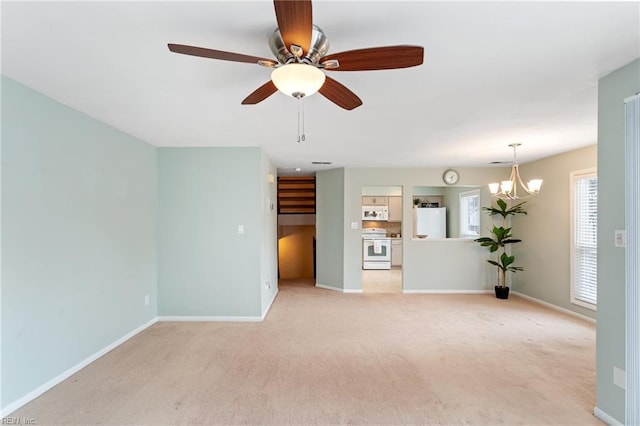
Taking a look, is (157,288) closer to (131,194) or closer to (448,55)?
(131,194)

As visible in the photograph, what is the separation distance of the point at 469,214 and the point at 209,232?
5960mm

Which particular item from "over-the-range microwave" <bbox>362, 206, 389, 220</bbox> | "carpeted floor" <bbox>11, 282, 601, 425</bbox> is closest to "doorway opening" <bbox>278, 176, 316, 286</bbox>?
"over-the-range microwave" <bbox>362, 206, 389, 220</bbox>

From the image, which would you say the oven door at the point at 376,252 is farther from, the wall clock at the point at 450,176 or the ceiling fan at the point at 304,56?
the ceiling fan at the point at 304,56

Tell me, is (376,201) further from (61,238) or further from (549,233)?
(61,238)

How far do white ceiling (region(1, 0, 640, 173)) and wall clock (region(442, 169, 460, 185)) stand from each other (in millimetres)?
2136

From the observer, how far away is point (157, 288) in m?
4.23

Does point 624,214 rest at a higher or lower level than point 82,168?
lower

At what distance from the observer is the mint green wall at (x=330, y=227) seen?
601 centimetres

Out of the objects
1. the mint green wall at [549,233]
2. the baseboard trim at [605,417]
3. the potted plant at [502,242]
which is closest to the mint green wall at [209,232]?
the baseboard trim at [605,417]

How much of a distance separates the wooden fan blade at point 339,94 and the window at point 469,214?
601cm

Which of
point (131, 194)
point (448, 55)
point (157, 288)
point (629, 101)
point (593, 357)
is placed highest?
point (448, 55)

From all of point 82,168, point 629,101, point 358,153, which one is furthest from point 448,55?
point 82,168

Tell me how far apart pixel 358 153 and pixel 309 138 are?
111cm

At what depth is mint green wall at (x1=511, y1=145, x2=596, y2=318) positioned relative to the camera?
4.51m
